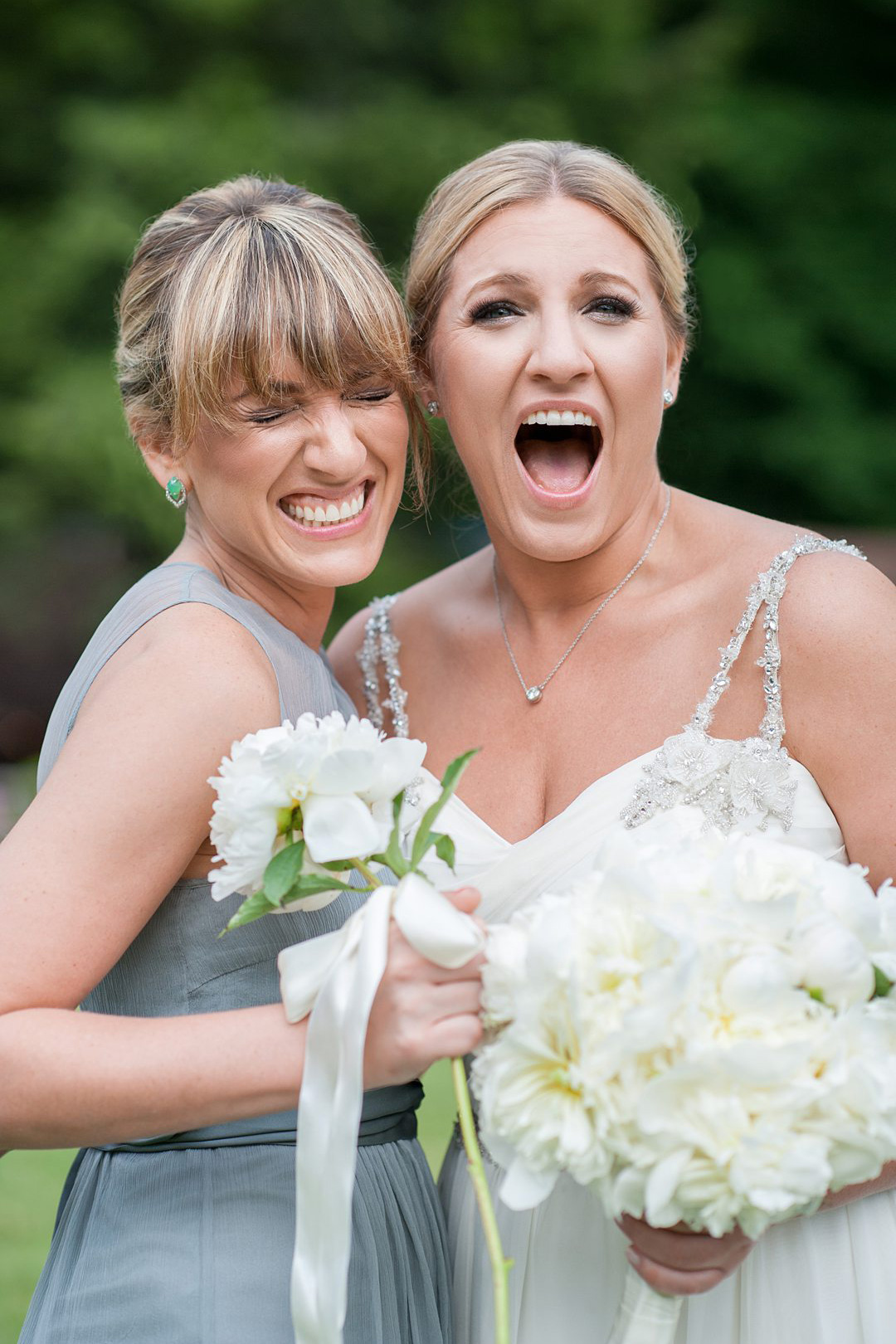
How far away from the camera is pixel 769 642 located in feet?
8.43

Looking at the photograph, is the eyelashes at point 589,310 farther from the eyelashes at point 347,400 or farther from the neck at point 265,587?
the neck at point 265,587

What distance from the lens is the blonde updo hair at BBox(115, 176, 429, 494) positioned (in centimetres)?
250

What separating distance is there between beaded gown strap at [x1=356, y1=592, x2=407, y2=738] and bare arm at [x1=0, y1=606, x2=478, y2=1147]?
985 mm

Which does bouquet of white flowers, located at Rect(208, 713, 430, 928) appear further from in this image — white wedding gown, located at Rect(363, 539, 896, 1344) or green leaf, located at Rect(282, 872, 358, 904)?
white wedding gown, located at Rect(363, 539, 896, 1344)

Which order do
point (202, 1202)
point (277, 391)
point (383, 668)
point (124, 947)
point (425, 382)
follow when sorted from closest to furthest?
point (124, 947)
point (202, 1202)
point (277, 391)
point (425, 382)
point (383, 668)

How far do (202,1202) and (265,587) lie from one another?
113 centimetres

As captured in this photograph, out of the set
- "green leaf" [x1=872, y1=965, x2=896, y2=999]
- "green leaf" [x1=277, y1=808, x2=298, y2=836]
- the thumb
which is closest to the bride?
"green leaf" [x1=872, y1=965, x2=896, y2=999]

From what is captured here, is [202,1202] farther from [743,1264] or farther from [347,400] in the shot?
[347,400]

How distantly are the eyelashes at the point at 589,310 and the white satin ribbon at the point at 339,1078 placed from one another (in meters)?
1.40

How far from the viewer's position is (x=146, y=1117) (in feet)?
6.48

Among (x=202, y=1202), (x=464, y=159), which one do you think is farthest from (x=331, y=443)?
(x=464, y=159)

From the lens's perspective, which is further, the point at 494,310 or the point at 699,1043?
the point at 494,310

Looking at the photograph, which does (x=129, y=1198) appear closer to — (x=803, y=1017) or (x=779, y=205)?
(x=803, y=1017)

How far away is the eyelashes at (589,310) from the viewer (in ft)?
9.31
